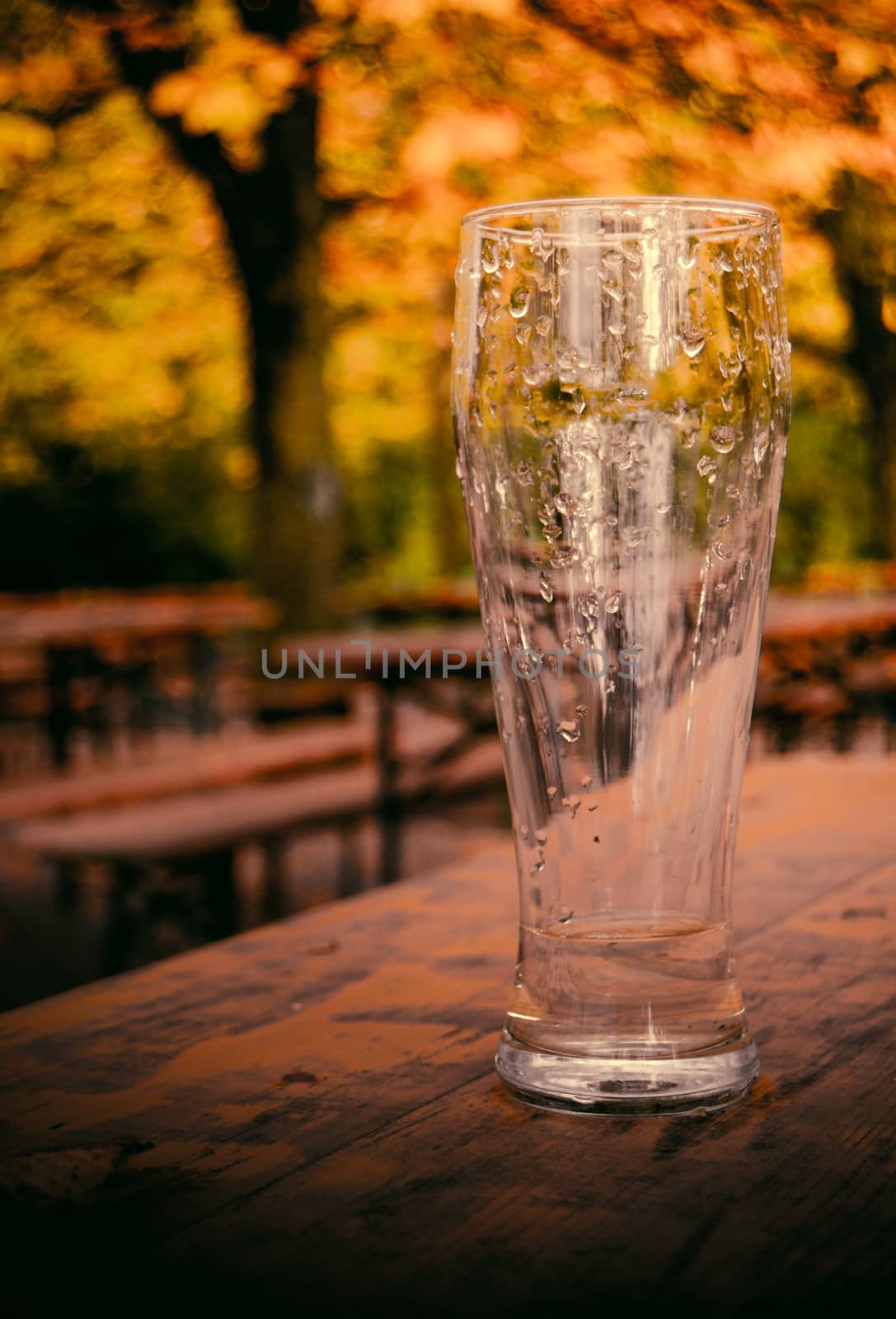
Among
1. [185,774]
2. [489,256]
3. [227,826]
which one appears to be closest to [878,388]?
[185,774]

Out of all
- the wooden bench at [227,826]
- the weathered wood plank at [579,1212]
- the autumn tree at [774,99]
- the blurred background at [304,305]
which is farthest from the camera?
the blurred background at [304,305]

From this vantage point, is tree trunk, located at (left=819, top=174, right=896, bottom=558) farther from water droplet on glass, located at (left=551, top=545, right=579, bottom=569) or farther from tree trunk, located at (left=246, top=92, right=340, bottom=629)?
water droplet on glass, located at (left=551, top=545, right=579, bottom=569)

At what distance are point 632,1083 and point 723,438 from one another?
303mm

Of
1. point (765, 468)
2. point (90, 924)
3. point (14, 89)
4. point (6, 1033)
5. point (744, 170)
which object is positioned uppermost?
point (14, 89)

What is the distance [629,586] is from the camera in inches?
28.0

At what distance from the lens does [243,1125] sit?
69cm

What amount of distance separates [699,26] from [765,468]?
4440 millimetres

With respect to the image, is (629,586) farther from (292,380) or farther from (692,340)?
(292,380)

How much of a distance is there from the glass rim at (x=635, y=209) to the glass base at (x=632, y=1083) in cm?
38

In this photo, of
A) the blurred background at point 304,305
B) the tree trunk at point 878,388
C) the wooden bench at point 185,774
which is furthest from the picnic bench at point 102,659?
the tree trunk at point 878,388

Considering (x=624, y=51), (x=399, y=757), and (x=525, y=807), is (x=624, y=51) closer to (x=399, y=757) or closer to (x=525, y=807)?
(x=399, y=757)

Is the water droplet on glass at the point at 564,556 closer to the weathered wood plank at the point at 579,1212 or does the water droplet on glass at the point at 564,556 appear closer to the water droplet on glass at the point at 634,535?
the water droplet on glass at the point at 634,535

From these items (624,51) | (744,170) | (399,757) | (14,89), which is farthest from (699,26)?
(14,89)

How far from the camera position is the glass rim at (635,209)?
2.31ft
